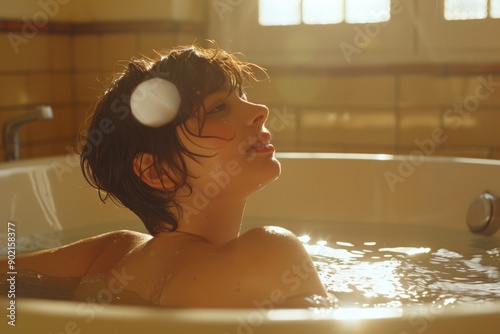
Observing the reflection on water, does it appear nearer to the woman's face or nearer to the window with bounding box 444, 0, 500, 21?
the woman's face

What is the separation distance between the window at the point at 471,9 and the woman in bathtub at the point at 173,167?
1.56 metres

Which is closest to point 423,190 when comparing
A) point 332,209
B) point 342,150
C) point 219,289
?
point 332,209

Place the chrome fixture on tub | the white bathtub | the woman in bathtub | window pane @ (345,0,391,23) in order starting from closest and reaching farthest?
the woman in bathtub → the chrome fixture on tub → the white bathtub → window pane @ (345,0,391,23)

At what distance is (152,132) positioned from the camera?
1.18 metres

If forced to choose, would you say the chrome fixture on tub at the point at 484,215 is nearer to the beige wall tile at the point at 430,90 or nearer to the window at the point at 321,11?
the beige wall tile at the point at 430,90

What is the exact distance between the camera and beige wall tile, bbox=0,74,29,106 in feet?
8.30

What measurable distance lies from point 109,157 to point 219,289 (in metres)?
0.36

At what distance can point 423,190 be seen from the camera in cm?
210

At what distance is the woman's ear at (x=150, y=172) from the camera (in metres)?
1.19

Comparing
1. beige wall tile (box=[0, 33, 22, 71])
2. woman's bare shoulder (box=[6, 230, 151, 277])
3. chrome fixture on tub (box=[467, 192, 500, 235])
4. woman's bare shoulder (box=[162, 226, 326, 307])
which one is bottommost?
chrome fixture on tub (box=[467, 192, 500, 235])

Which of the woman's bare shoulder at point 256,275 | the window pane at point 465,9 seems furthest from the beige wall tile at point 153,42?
the woman's bare shoulder at point 256,275

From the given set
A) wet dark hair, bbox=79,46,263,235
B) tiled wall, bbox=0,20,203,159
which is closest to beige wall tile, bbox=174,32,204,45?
tiled wall, bbox=0,20,203,159

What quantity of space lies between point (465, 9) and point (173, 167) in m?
1.74

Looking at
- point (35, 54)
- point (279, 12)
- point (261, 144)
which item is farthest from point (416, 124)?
point (261, 144)
